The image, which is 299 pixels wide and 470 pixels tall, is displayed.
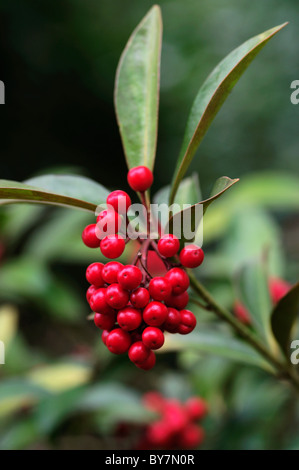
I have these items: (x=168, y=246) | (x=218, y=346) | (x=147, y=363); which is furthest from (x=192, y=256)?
(x=218, y=346)

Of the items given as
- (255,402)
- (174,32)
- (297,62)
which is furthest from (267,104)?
(255,402)

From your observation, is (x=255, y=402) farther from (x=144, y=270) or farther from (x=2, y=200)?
(x=2, y=200)

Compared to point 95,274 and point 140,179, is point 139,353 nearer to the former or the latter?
point 95,274

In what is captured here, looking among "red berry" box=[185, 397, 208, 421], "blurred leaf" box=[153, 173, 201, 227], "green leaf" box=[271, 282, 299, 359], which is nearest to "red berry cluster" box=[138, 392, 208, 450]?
"red berry" box=[185, 397, 208, 421]

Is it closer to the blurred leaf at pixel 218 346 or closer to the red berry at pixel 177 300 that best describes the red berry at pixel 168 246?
the red berry at pixel 177 300

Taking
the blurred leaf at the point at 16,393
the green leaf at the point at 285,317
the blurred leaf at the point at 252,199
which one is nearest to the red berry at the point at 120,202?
the green leaf at the point at 285,317

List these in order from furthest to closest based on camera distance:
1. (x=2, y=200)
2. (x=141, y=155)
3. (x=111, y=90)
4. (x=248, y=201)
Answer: (x=111, y=90) → (x=248, y=201) → (x=141, y=155) → (x=2, y=200)

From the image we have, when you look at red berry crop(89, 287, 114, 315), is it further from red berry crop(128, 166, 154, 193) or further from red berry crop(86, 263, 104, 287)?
red berry crop(128, 166, 154, 193)

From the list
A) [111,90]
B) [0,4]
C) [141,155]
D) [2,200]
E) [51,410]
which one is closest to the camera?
[2,200]
